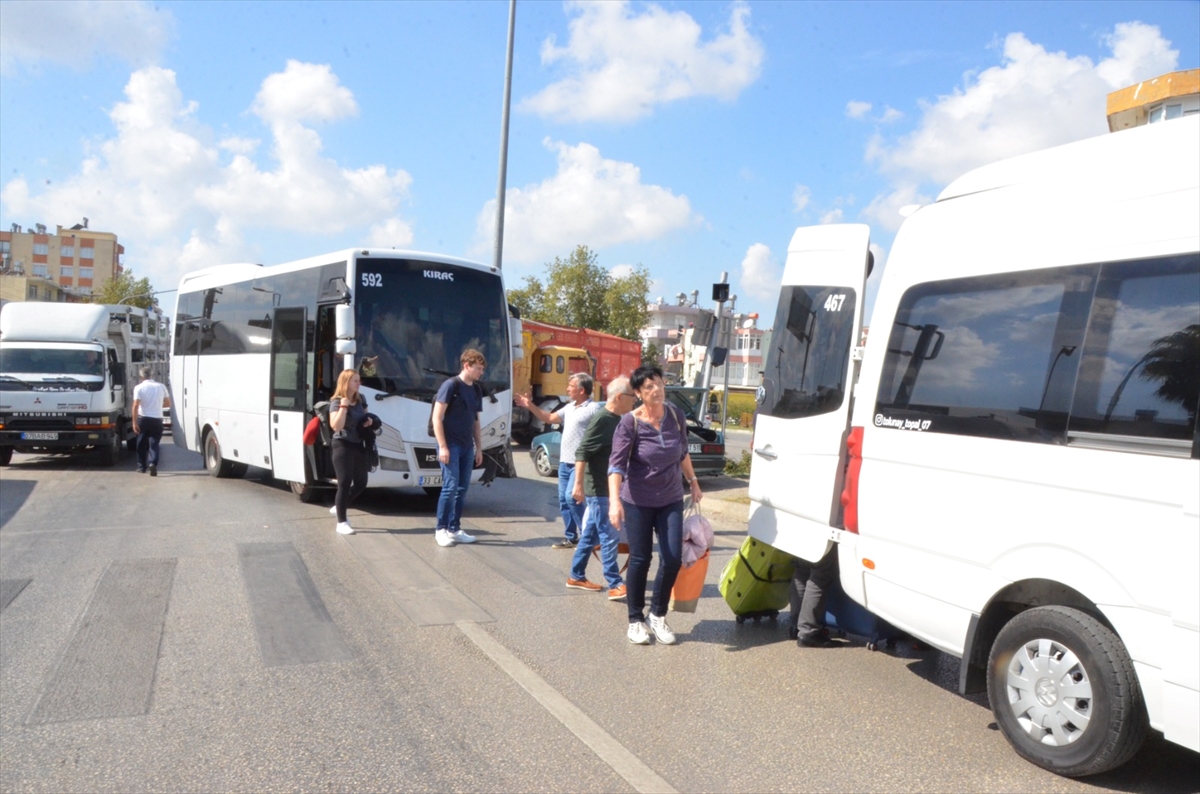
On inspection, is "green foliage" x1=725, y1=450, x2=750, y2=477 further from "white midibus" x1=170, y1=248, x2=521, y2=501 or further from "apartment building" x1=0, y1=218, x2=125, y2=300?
"apartment building" x1=0, y1=218, x2=125, y2=300

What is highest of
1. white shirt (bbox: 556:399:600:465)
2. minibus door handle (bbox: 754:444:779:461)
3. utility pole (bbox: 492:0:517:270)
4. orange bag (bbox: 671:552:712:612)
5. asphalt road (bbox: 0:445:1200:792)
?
utility pole (bbox: 492:0:517:270)

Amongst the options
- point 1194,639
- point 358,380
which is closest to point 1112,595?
point 1194,639

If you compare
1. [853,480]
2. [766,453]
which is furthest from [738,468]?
[853,480]

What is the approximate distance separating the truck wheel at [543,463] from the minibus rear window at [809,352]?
35.2 feet

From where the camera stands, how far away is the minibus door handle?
6.25 meters

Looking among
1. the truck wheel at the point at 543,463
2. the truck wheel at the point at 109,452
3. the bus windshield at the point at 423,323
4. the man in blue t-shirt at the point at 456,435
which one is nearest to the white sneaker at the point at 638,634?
the man in blue t-shirt at the point at 456,435

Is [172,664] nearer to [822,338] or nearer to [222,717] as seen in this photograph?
[222,717]

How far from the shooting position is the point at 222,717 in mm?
4723

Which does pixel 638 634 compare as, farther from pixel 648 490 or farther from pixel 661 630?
pixel 648 490

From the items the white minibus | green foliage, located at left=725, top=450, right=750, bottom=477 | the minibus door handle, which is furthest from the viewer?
green foliage, located at left=725, top=450, right=750, bottom=477

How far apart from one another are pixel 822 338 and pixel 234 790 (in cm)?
408

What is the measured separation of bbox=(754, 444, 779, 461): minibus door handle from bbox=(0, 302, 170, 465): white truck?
14.5 metres

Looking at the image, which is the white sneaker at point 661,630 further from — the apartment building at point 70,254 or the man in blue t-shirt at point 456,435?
the apartment building at point 70,254

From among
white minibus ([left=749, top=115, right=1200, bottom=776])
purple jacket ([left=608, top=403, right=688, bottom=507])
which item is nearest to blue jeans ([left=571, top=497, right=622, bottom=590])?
purple jacket ([left=608, top=403, right=688, bottom=507])
